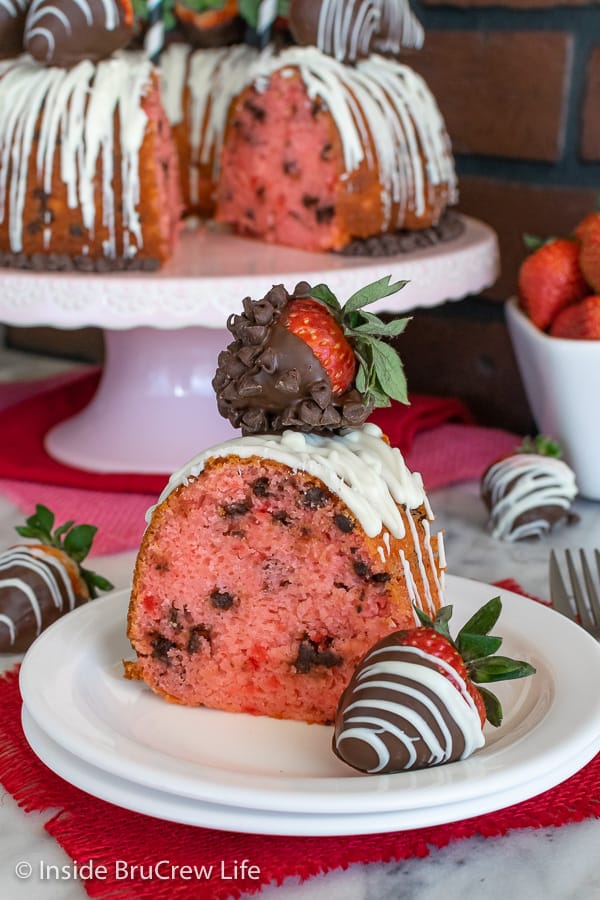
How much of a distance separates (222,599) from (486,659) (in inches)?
8.1

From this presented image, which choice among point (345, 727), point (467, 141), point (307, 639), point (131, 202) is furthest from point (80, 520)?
point (467, 141)

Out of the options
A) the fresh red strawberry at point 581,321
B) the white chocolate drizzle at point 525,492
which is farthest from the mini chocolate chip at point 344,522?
the fresh red strawberry at point 581,321

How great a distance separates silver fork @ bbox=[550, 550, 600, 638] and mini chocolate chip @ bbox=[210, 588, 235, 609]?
1.20ft

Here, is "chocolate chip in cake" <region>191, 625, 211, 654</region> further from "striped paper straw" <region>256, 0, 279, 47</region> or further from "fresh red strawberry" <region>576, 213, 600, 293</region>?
"striped paper straw" <region>256, 0, 279, 47</region>

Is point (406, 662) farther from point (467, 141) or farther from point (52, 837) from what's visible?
point (467, 141)

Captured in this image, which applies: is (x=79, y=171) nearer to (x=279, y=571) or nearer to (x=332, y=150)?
(x=332, y=150)

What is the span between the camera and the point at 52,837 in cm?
81

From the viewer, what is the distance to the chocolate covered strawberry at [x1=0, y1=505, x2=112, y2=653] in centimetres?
107

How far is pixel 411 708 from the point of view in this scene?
0.76 meters

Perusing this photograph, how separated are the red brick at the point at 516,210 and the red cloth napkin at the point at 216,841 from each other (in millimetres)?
1078

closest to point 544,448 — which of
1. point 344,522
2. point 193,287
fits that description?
point 193,287

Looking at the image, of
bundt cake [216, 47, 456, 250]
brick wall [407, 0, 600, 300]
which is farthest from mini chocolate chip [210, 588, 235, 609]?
brick wall [407, 0, 600, 300]

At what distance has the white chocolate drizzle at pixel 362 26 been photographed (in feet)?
5.21

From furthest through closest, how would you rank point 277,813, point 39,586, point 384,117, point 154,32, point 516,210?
point 516,210 < point 154,32 < point 384,117 < point 39,586 < point 277,813
